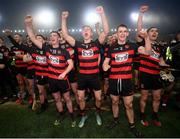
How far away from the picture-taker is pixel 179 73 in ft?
20.5

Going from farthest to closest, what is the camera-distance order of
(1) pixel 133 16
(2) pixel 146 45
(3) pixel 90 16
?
(1) pixel 133 16
(3) pixel 90 16
(2) pixel 146 45

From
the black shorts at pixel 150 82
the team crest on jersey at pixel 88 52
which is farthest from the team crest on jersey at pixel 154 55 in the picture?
the team crest on jersey at pixel 88 52

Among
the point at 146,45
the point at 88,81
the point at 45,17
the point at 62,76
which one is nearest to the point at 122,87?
the point at 88,81

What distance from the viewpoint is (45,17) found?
24672 millimetres

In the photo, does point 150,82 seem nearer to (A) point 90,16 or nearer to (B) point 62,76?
(B) point 62,76

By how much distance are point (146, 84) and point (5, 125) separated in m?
4.02

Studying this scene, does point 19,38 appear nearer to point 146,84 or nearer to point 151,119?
point 146,84

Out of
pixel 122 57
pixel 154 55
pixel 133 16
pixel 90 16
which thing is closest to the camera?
pixel 122 57

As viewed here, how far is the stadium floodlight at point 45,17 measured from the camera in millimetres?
24531


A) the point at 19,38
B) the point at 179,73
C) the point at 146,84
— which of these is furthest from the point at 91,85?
the point at 19,38

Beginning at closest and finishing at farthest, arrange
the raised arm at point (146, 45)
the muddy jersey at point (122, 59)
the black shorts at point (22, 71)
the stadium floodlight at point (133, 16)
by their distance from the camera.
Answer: the raised arm at point (146, 45) < the muddy jersey at point (122, 59) < the black shorts at point (22, 71) < the stadium floodlight at point (133, 16)

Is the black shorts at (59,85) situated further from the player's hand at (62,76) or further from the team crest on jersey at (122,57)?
the team crest on jersey at (122,57)

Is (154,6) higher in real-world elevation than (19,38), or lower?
higher

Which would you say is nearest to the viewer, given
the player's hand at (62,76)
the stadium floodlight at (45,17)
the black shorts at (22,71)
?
the player's hand at (62,76)
